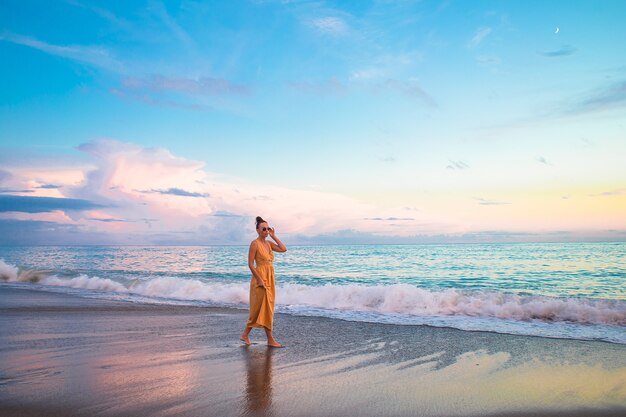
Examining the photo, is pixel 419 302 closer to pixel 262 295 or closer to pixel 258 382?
pixel 262 295

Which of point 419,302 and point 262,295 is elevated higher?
point 262,295

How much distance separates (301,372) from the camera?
6641 mm

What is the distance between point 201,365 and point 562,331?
27.5ft

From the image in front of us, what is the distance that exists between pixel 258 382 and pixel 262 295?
2.54m

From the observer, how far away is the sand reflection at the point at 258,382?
503 cm

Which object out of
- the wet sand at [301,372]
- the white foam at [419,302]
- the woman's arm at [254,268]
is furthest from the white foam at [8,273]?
the woman's arm at [254,268]

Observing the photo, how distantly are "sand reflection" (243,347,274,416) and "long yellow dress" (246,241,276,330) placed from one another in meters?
0.51

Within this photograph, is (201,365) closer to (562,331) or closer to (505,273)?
(562,331)

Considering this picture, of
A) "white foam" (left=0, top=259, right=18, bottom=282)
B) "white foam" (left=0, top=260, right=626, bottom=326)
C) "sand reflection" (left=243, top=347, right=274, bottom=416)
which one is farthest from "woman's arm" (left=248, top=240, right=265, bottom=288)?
"white foam" (left=0, top=259, right=18, bottom=282)

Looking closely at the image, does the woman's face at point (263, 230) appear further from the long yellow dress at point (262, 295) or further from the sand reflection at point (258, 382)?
the sand reflection at point (258, 382)

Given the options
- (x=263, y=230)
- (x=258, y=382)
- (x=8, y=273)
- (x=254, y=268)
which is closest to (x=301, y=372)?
(x=258, y=382)

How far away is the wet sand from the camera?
16.9 feet

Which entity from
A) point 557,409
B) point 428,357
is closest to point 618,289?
point 428,357

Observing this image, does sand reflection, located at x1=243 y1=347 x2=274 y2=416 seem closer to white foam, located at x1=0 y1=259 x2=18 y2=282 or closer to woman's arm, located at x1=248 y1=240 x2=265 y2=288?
woman's arm, located at x1=248 y1=240 x2=265 y2=288
